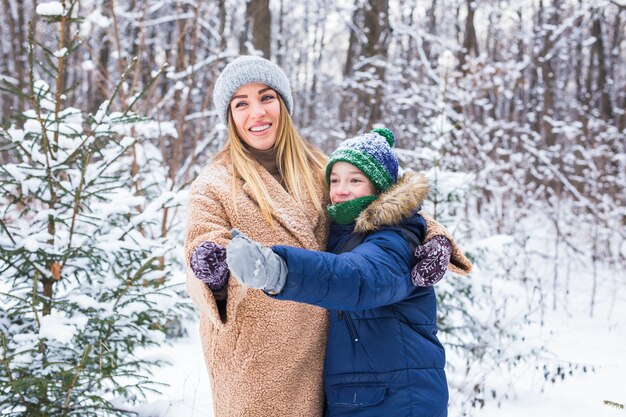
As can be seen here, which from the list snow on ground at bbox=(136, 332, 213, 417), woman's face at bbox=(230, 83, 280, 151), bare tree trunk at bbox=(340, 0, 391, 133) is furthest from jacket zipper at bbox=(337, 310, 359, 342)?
bare tree trunk at bbox=(340, 0, 391, 133)

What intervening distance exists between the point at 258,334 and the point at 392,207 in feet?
2.01

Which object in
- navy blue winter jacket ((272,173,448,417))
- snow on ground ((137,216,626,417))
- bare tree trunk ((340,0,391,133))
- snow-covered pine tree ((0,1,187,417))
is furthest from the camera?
bare tree trunk ((340,0,391,133))

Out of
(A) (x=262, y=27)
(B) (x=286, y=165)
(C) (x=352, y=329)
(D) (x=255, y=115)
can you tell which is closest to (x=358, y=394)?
(C) (x=352, y=329)

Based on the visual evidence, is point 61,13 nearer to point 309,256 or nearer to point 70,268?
point 70,268

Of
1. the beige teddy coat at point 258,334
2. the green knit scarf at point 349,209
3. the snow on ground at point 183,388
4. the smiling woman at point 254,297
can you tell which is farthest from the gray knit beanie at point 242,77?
the snow on ground at point 183,388

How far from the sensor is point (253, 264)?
1.22 m

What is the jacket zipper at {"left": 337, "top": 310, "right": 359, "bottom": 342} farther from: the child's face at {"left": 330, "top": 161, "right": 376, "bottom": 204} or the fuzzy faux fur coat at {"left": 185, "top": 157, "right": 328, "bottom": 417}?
the child's face at {"left": 330, "top": 161, "right": 376, "bottom": 204}

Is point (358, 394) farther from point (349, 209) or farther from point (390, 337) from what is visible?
point (349, 209)

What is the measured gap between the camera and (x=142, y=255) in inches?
118

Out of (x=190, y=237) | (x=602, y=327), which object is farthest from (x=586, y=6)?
(x=190, y=237)

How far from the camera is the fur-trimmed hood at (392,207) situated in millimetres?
1754

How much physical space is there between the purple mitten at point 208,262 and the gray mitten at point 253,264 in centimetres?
26


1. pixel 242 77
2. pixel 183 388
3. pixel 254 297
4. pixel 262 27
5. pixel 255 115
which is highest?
pixel 262 27

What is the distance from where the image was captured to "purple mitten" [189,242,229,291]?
149cm
